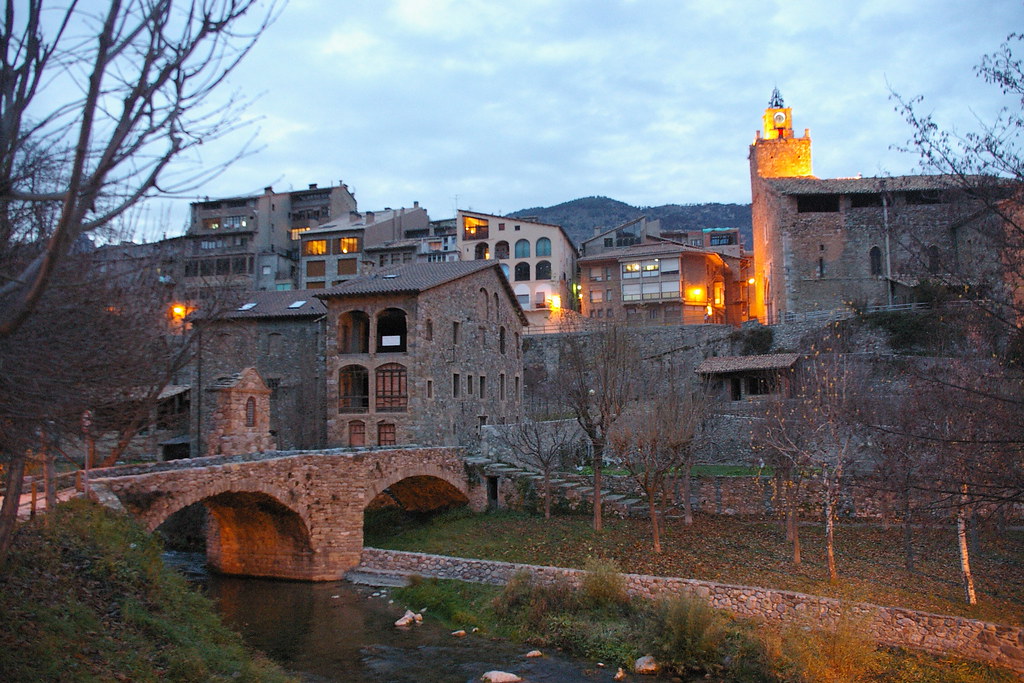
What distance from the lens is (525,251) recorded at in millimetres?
60406

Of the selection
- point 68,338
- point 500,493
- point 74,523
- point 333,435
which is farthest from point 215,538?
point 68,338

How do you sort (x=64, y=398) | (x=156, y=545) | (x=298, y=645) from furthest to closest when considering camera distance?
(x=298, y=645) < (x=156, y=545) < (x=64, y=398)

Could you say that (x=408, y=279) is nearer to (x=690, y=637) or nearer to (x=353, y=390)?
(x=353, y=390)

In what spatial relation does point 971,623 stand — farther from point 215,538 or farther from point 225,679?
point 215,538

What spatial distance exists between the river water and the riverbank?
194cm

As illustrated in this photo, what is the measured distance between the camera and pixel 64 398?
605cm

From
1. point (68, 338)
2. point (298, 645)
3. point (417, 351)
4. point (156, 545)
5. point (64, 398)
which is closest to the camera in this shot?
point (64, 398)

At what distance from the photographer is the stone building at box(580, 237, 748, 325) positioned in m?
55.4

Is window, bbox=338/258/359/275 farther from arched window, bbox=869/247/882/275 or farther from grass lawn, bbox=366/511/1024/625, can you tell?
arched window, bbox=869/247/882/275

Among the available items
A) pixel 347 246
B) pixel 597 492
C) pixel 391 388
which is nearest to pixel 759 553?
pixel 597 492

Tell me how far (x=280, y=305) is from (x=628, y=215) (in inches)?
4003

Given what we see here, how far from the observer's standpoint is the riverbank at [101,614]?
9180mm

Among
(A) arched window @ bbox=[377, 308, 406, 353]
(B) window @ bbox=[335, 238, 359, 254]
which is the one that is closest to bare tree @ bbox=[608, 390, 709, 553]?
(A) arched window @ bbox=[377, 308, 406, 353]

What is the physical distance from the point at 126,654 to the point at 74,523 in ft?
14.1
